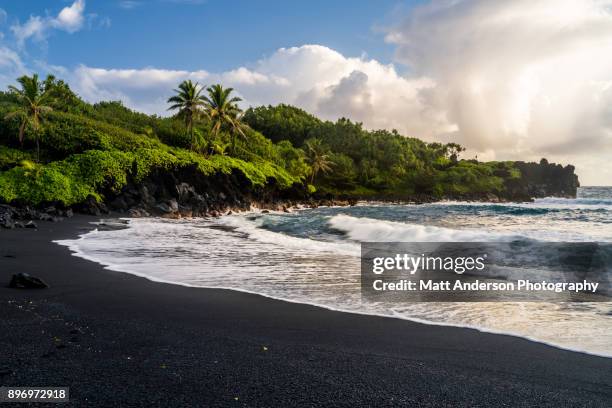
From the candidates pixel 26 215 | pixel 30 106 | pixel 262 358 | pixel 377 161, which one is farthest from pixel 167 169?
pixel 377 161

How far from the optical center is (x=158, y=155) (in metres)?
35.1

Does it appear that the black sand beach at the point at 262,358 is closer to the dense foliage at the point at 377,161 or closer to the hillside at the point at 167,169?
the hillside at the point at 167,169

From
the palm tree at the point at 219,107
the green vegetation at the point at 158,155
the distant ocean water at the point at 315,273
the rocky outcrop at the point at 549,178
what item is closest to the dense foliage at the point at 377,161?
the green vegetation at the point at 158,155

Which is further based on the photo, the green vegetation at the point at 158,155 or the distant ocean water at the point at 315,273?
the green vegetation at the point at 158,155

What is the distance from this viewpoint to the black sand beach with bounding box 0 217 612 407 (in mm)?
3342

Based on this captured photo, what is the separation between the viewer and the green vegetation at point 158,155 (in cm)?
2855

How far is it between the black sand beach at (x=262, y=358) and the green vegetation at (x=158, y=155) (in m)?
24.6

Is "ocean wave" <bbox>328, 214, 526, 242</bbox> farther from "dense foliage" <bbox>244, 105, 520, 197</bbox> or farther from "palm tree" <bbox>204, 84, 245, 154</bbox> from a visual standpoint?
"dense foliage" <bbox>244, 105, 520, 197</bbox>

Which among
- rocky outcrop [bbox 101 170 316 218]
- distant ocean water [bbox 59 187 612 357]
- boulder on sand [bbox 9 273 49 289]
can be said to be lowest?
distant ocean water [bbox 59 187 612 357]

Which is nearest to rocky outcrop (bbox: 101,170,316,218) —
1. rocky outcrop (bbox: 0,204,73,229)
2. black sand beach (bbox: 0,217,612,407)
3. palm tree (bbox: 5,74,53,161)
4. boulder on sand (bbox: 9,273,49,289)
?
rocky outcrop (bbox: 0,204,73,229)

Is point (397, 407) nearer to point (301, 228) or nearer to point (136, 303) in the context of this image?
point (136, 303)

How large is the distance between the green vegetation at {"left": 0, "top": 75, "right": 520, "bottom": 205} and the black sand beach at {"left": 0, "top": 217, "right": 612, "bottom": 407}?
2458cm

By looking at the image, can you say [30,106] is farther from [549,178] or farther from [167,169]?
[549,178]

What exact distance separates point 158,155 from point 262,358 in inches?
1336
